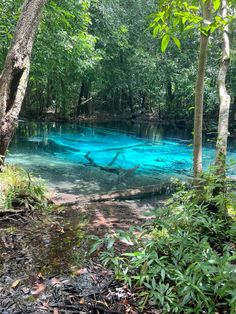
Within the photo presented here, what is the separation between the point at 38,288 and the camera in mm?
2109

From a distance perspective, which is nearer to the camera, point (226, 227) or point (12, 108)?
point (226, 227)

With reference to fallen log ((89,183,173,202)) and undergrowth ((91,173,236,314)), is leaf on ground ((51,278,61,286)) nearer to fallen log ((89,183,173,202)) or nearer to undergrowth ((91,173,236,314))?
undergrowth ((91,173,236,314))

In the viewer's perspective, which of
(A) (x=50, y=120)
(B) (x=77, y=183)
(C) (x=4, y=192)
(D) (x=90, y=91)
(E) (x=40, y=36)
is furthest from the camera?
(D) (x=90, y=91)

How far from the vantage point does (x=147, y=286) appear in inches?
77.2

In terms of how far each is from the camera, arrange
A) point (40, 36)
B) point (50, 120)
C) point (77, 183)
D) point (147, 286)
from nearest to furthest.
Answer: point (147, 286) < point (77, 183) < point (40, 36) < point (50, 120)

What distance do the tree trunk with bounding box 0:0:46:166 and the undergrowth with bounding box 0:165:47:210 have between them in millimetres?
344

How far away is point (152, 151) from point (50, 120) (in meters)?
9.23

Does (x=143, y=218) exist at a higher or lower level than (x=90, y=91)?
lower

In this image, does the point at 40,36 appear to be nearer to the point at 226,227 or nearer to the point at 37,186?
the point at 37,186

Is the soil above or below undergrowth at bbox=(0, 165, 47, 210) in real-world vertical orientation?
below

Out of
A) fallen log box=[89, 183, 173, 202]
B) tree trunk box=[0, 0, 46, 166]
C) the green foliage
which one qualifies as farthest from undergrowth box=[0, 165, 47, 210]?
the green foliage

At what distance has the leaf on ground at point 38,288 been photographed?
206 cm

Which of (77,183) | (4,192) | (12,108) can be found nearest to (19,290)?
(4,192)

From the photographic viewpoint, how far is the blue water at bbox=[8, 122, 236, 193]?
23.4 ft
